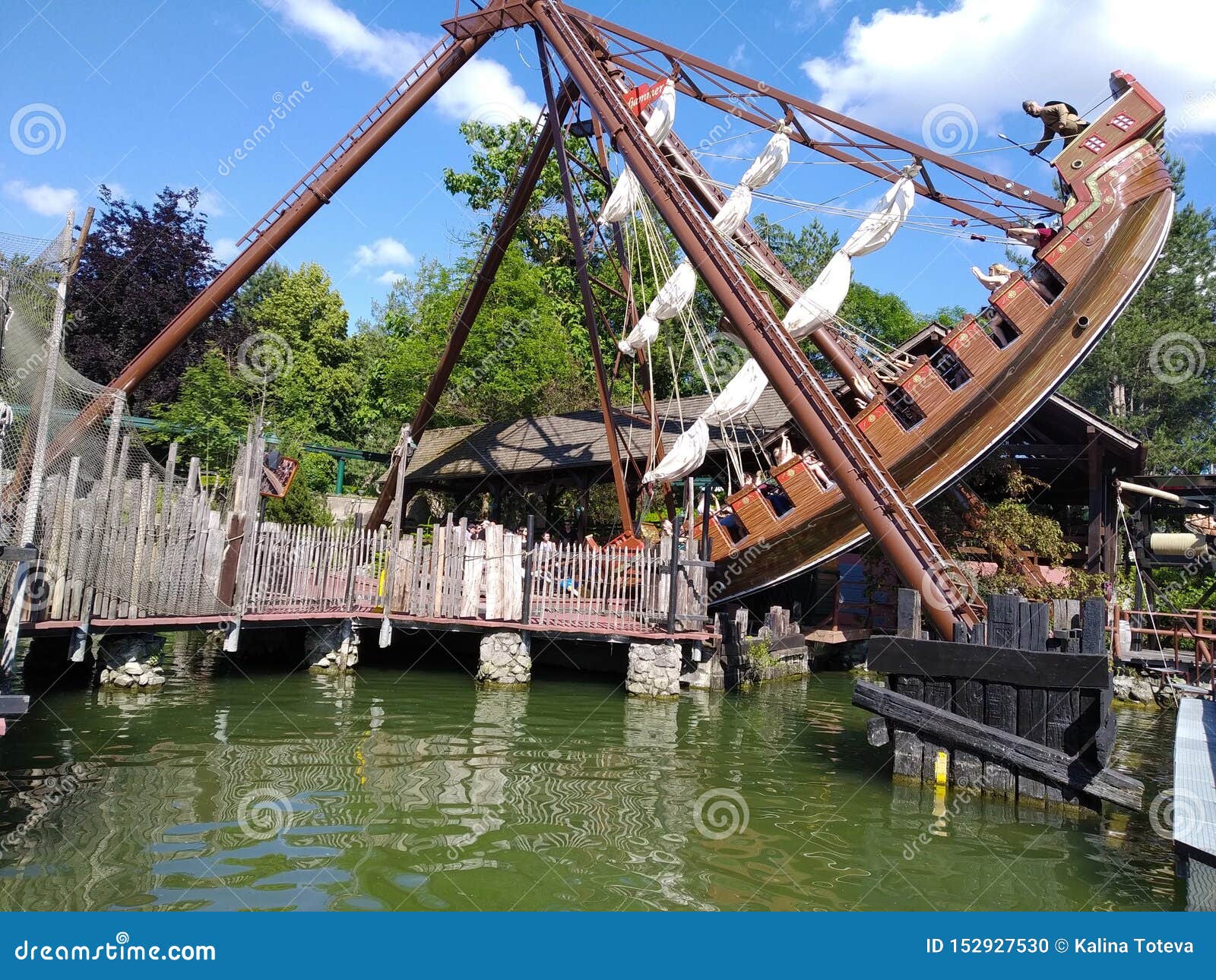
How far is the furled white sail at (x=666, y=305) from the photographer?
16.3 metres

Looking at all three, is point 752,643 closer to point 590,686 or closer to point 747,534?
point 747,534

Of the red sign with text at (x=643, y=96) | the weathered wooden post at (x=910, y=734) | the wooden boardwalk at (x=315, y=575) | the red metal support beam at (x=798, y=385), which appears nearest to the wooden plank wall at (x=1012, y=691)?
the weathered wooden post at (x=910, y=734)

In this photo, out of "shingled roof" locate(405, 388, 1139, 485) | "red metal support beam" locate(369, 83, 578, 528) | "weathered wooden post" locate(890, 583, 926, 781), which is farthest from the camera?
"red metal support beam" locate(369, 83, 578, 528)

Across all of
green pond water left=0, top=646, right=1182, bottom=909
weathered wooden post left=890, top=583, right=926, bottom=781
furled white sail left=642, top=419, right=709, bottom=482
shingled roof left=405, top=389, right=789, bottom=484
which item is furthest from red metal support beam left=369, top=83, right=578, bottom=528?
weathered wooden post left=890, top=583, right=926, bottom=781

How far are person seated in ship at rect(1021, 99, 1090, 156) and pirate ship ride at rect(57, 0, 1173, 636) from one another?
29 cm

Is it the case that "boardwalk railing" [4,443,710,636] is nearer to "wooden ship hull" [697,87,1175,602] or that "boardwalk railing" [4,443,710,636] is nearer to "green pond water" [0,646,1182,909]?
"green pond water" [0,646,1182,909]

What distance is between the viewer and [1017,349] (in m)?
14.3

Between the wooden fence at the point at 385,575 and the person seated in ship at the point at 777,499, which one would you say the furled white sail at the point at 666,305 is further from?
the wooden fence at the point at 385,575

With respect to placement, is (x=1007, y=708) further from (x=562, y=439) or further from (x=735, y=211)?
(x=562, y=439)

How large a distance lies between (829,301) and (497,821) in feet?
33.2

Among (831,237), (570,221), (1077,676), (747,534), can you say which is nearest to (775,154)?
(570,221)

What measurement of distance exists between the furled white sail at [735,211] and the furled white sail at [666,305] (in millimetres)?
944

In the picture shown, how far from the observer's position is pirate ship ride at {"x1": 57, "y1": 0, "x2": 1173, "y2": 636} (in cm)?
1295

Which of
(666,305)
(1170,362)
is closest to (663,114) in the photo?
(666,305)
